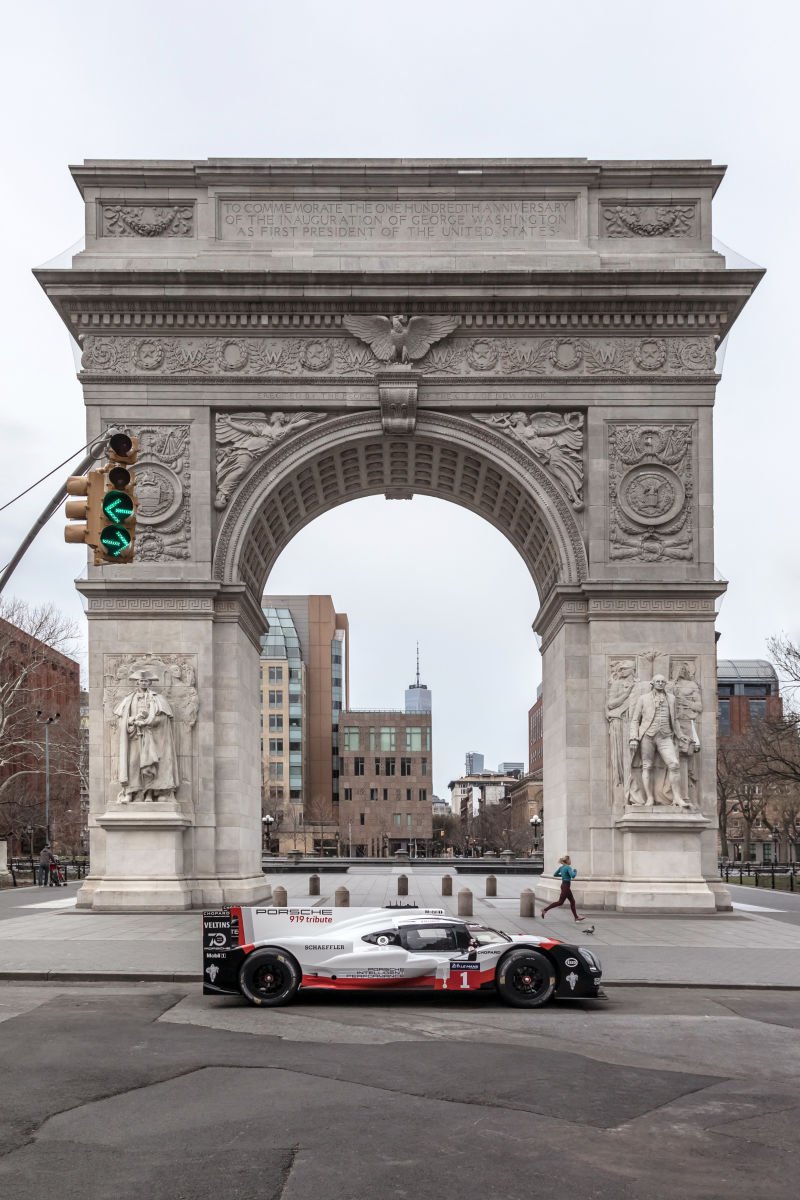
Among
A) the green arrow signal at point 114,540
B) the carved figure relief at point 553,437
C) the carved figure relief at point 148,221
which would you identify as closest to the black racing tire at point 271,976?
the green arrow signal at point 114,540

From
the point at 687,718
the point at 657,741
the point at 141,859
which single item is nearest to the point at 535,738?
the point at 687,718

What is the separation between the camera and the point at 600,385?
3195 centimetres

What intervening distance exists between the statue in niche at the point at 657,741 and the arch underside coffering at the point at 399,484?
347 centimetres

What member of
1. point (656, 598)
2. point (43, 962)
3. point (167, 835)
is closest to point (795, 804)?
point (656, 598)

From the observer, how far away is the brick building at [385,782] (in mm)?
127500

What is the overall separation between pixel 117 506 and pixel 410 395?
732 inches

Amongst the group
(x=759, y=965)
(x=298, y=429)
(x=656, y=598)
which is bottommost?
(x=759, y=965)

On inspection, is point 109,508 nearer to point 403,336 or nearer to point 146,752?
point 146,752

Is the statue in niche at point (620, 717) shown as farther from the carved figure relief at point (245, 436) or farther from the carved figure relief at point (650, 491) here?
the carved figure relief at point (245, 436)

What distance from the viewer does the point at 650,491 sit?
1248 inches

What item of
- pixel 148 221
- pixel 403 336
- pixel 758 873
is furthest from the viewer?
pixel 758 873

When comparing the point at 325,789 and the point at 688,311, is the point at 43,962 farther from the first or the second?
the point at 325,789

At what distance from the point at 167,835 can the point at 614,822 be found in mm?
10352

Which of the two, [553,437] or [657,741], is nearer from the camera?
[657,741]
